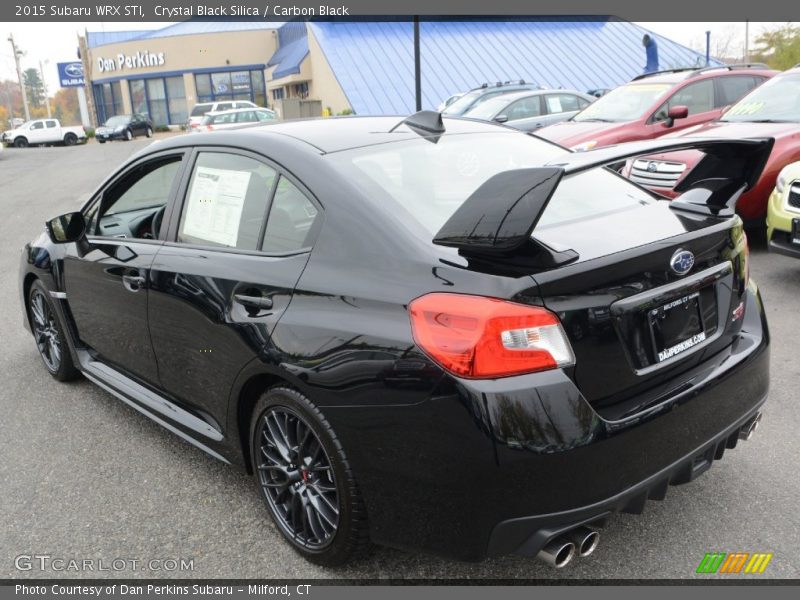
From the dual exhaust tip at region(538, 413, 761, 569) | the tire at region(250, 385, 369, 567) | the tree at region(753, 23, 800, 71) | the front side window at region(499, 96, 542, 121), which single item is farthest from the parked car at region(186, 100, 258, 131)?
the dual exhaust tip at region(538, 413, 761, 569)

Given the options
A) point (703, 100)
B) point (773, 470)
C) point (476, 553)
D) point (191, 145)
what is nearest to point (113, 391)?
point (191, 145)

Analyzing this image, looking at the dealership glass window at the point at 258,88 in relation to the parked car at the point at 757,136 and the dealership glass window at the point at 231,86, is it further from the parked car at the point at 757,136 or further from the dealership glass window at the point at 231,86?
the parked car at the point at 757,136

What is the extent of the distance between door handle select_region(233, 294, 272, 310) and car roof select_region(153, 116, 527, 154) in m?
0.64

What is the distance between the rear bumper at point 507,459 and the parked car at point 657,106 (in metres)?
7.68

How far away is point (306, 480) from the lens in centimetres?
273

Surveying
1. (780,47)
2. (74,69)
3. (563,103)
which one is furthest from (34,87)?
(563,103)

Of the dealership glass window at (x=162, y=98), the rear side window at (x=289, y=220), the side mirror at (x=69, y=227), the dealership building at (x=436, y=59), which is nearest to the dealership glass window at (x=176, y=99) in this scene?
the dealership glass window at (x=162, y=98)

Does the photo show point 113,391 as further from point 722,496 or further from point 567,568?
point 722,496

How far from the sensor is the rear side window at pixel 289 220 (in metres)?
2.72

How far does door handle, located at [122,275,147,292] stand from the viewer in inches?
135

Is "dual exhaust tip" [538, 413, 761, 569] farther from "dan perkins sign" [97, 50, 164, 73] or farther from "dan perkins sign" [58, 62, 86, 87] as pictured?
"dan perkins sign" [58, 62, 86, 87]

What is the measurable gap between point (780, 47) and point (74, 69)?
54.2m

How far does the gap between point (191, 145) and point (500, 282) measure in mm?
1913

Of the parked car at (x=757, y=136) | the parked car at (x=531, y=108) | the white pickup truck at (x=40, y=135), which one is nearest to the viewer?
the parked car at (x=757, y=136)
